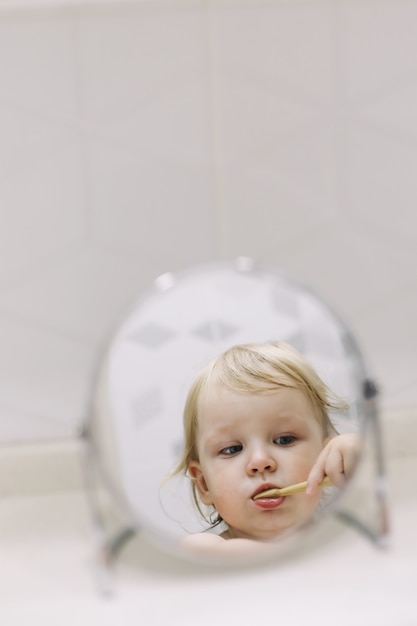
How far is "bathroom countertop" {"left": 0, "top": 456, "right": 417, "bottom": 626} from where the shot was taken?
2.00 ft

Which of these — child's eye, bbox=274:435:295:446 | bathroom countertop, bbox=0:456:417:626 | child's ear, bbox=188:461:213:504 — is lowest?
bathroom countertop, bbox=0:456:417:626

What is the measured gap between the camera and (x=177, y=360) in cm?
72

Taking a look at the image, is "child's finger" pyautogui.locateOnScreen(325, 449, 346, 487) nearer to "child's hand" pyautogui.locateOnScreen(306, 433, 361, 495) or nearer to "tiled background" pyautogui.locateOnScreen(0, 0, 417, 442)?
"child's hand" pyautogui.locateOnScreen(306, 433, 361, 495)

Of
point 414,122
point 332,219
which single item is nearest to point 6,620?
point 332,219

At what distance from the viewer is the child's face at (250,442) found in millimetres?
739

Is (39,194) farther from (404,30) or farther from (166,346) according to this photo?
(404,30)

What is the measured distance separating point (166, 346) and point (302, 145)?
0.23 metres

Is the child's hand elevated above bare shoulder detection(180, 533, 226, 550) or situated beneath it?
elevated above

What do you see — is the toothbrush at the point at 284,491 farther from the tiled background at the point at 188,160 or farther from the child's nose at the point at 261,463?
the tiled background at the point at 188,160

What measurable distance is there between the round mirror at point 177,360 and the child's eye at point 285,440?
4 centimetres

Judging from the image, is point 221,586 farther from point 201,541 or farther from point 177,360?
point 177,360

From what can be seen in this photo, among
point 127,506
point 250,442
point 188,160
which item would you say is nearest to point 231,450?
point 250,442

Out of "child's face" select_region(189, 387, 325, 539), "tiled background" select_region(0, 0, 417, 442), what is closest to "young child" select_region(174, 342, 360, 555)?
"child's face" select_region(189, 387, 325, 539)

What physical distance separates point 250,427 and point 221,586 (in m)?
0.15
